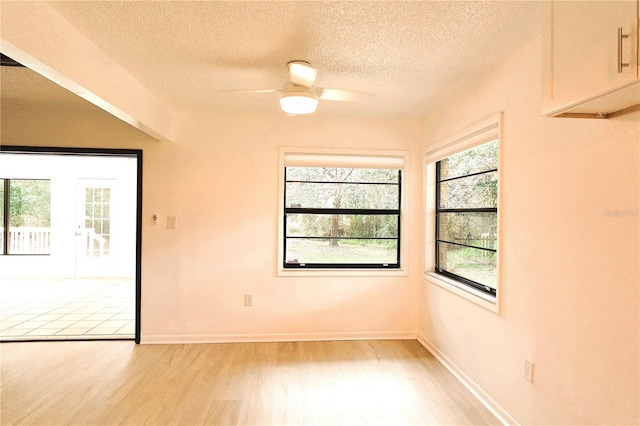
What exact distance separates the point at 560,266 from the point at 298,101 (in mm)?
1826

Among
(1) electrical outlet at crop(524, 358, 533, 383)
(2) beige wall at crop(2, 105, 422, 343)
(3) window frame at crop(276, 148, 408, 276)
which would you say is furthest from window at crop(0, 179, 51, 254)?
(1) electrical outlet at crop(524, 358, 533, 383)

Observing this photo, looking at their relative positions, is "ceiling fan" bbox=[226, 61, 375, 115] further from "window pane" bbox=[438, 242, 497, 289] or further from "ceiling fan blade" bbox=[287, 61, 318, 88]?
"window pane" bbox=[438, 242, 497, 289]

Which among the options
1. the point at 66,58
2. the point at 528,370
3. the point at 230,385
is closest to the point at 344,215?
the point at 230,385

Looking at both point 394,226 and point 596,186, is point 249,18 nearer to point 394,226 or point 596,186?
point 596,186

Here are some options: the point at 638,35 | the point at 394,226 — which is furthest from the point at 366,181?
the point at 638,35

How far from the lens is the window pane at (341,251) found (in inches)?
148

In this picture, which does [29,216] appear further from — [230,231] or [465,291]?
[465,291]

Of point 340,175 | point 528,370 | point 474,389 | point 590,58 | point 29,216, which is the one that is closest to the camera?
point 590,58

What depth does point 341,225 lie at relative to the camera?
3793mm

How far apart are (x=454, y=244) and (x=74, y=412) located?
3.22m

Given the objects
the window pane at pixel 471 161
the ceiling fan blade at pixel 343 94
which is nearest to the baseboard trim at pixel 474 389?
the window pane at pixel 471 161

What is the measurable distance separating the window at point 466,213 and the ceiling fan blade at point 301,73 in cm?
133

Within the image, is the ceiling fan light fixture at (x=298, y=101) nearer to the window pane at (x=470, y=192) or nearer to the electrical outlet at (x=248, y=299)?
the window pane at (x=470, y=192)

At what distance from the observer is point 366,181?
3.79 m
